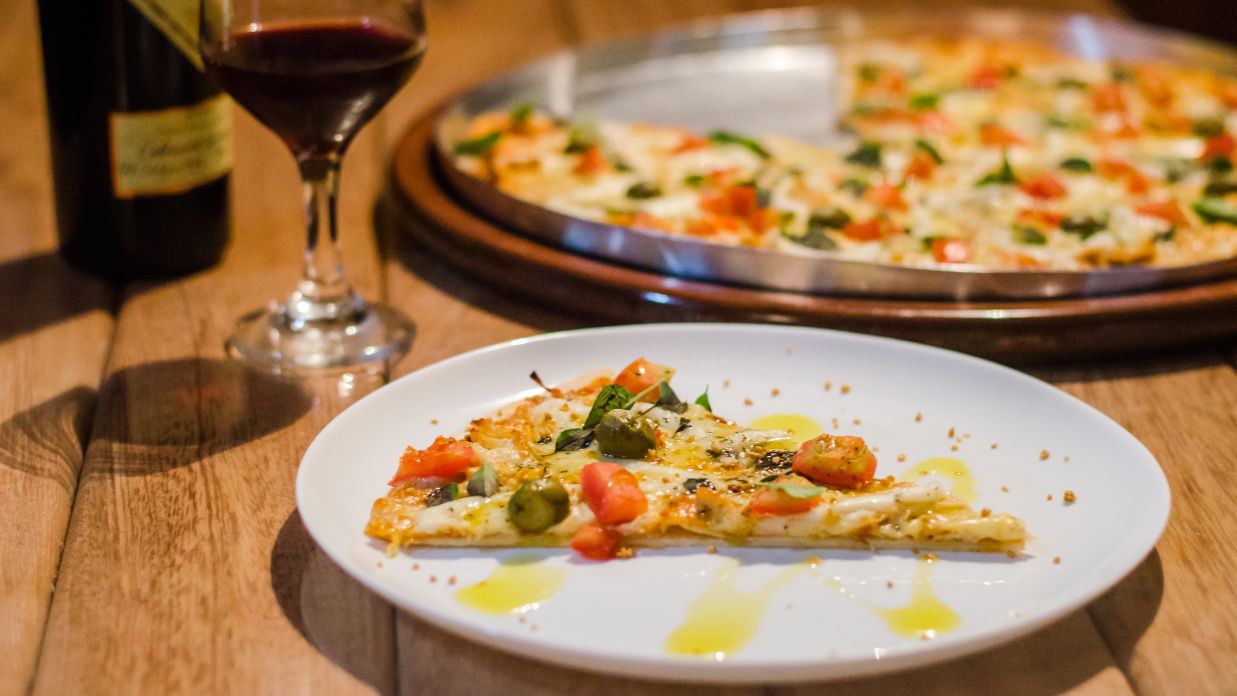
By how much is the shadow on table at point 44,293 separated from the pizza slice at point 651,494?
3.33 ft

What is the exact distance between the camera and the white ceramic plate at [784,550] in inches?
51.5

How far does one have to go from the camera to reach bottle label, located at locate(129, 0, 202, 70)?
7.28 ft

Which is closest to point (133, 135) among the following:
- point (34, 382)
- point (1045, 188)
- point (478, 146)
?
point (34, 382)

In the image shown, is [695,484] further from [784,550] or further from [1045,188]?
[1045,188]

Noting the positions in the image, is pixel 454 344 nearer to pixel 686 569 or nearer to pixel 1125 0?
pixel 686 569

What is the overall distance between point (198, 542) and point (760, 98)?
237 cm

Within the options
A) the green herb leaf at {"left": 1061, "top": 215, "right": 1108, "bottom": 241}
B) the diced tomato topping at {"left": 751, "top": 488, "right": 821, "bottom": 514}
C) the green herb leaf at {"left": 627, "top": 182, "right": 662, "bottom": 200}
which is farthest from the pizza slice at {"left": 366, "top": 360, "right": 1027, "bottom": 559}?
the green herb leaf at {"left": 1061, "top": 215, "right": 1108, "bottom": 241}

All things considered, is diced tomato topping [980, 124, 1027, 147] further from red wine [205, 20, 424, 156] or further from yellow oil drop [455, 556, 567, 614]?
yellow oil drop [455, 556, 567, 614]

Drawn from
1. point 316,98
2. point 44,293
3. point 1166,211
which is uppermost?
point 316,98

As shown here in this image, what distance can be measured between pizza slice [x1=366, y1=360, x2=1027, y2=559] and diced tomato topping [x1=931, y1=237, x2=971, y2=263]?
0.93 metres

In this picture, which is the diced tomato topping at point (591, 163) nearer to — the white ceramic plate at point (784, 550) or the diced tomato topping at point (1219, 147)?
the white ceramic plate at point (784, 550)

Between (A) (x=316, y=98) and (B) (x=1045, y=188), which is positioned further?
(B) (x=1045, y=188)

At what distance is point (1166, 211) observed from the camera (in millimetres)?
2705

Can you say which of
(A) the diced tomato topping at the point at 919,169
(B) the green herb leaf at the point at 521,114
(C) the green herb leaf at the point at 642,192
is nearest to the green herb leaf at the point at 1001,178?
(A) the diced tomato topping at the point at 919,169
